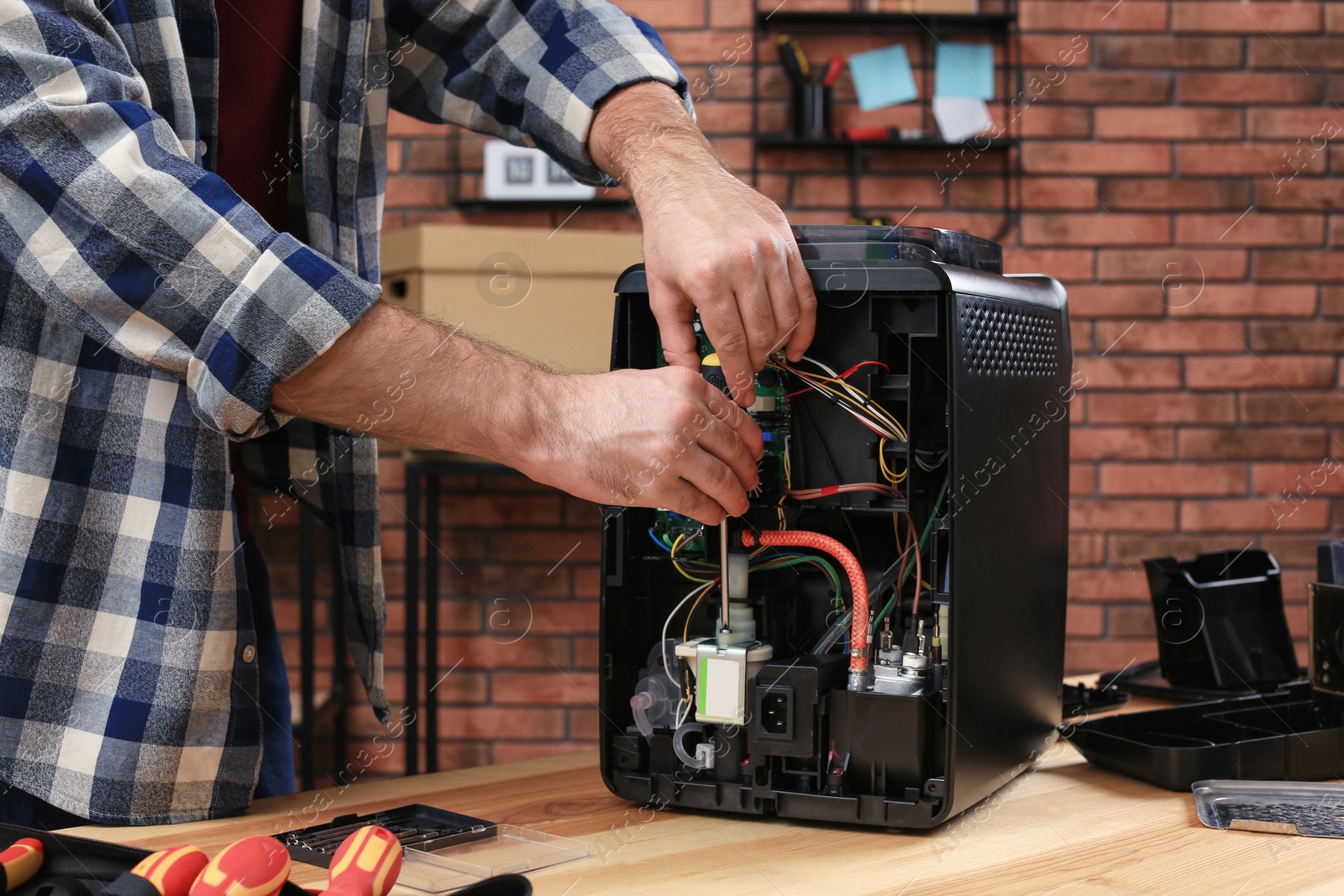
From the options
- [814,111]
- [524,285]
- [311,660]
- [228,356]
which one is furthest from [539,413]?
[814,111]

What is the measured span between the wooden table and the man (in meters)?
0.10

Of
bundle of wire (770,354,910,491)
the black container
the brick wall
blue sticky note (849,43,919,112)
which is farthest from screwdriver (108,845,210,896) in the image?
blue sticky note (849,43,919,112)

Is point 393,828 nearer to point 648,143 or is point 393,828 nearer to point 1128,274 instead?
point 648,143

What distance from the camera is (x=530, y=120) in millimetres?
1021

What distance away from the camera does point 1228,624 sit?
1060 millimetres

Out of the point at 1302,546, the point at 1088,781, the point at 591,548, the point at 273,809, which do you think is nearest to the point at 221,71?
the point at 273,809

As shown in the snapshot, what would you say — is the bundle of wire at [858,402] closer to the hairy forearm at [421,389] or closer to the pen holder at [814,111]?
the hairy forearm at [421,389]

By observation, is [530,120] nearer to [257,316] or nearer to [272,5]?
[272,5]

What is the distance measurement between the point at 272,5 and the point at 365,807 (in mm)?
652

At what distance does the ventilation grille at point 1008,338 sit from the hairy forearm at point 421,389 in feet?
0.92

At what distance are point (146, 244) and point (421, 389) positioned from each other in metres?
0.18

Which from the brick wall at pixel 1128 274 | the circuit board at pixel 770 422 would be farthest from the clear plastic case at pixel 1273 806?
the brick wall at pixel 1128 274

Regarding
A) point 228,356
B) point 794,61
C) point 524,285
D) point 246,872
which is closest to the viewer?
point 246,872

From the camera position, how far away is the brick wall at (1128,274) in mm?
2451
